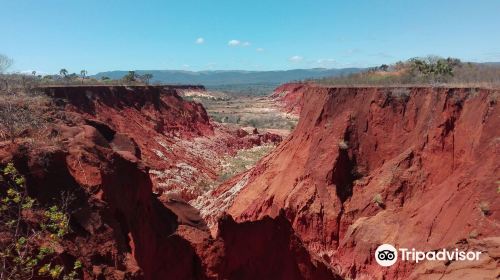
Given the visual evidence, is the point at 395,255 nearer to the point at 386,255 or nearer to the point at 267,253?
the point at 386,255

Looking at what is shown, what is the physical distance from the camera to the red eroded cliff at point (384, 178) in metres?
18.5

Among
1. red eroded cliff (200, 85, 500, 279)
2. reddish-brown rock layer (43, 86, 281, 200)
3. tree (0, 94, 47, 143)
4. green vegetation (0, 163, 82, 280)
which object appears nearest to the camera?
green vegetation (0, 163, 82, 280)

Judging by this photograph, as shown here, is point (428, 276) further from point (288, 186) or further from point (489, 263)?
point (288, 186)

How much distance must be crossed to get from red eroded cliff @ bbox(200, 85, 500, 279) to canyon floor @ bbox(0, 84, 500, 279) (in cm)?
6

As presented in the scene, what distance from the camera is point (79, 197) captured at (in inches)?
471

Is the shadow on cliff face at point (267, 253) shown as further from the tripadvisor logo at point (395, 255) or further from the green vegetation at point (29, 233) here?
the green vegetation at point (29, 233)

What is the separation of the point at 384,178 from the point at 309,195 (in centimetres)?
383

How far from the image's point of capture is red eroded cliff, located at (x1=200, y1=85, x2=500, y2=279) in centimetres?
1855

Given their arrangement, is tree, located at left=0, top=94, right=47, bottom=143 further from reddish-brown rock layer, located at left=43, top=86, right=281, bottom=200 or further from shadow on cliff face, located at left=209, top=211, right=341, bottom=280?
reddish-brown rock layer, located at left=43, top=86, right=281, bottom=200

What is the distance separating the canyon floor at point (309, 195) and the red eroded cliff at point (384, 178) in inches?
2.5

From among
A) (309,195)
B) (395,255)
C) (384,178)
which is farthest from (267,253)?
(384,178)

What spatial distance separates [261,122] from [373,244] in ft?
216

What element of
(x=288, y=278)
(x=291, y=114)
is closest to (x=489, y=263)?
(x=288, y=278)

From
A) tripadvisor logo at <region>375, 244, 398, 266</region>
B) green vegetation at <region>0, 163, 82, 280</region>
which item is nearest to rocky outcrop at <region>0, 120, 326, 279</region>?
green vegetation at <region>0, 163, 82, 280</region>
